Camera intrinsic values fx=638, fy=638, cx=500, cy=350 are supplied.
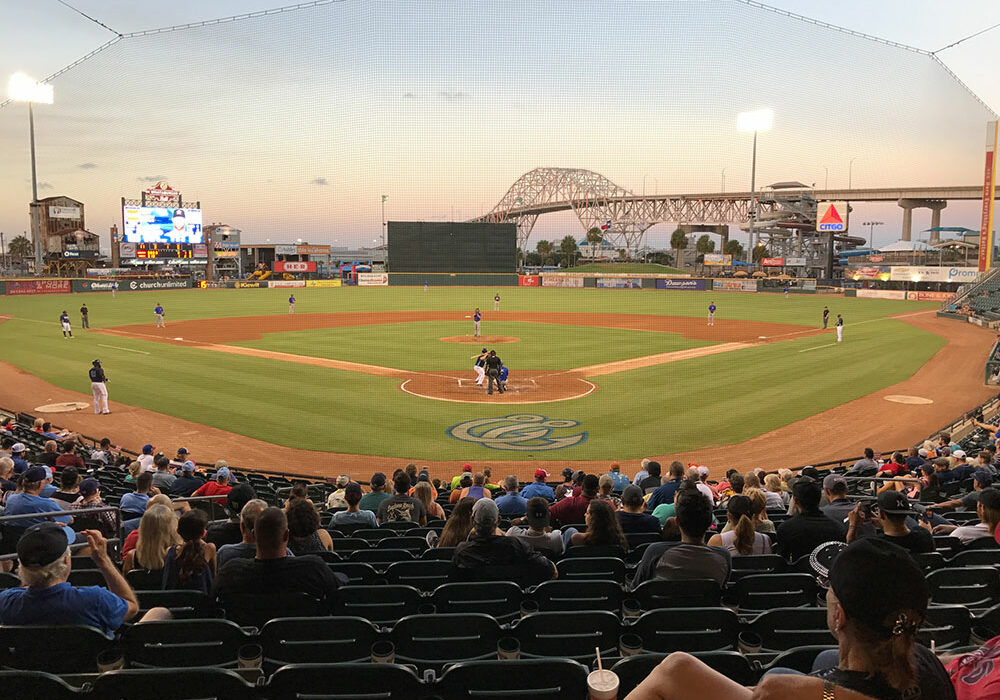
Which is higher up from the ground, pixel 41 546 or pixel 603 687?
pixel 603 687

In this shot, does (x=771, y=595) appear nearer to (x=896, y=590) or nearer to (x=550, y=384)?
(x=896, y=590)

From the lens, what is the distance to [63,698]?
9.56 feet

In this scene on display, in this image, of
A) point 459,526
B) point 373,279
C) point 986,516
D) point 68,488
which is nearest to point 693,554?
point 459,526

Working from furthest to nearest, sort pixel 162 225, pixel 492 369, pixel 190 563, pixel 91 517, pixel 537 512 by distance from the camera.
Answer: pixel 162 225 → pixel 492 369 → pixel 91 517 → pixel 537 512 → pixel 190 563

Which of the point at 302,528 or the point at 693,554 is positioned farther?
the point at 302,528

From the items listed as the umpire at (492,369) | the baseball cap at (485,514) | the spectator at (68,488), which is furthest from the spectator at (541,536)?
the umpire at (492,369)

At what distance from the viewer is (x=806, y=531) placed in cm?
573

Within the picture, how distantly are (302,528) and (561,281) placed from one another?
304 ft

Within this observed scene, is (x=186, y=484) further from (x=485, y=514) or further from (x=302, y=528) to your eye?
(x=485, y=514)

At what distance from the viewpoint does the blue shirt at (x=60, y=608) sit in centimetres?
371

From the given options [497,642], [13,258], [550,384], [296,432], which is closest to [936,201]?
[550,384]

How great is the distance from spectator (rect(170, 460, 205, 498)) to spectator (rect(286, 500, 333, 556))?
196 inches

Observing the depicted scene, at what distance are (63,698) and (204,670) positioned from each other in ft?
2.17

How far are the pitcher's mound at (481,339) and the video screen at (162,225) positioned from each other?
202 feet
